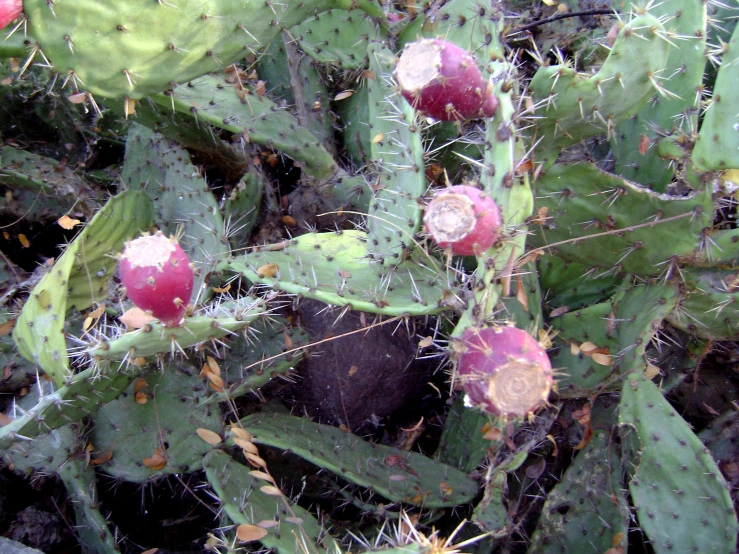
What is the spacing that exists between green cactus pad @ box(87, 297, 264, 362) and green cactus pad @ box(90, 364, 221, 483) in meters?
0.47

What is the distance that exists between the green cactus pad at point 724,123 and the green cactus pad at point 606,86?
15 centimetres

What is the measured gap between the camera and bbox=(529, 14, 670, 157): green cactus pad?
4.24 feet

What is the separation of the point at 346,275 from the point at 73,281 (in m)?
0.90

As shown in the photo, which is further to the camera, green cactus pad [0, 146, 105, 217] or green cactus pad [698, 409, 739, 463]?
green cactus pad [0, 146, 105, 217]

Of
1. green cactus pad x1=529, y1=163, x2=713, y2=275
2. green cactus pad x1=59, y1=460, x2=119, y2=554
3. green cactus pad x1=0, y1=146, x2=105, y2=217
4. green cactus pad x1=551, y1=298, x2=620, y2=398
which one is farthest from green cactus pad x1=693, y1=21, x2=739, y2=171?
green cactus pad x1=0, y1=146, x2=105, y2=217

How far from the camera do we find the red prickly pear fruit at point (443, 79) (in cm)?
114

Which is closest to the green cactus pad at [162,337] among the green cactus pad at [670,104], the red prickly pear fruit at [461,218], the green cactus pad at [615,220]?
the red prickly pear fruit at [461,218]

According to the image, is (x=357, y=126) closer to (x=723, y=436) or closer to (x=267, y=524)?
(x=267, y=524)

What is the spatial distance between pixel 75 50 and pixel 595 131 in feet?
4.31

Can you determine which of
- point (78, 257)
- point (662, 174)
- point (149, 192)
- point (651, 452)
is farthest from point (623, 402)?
point (149, 192)

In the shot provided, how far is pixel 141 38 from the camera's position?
130 cm

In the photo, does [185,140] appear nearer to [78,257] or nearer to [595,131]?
[78,257]

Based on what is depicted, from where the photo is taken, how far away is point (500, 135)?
46.4 inches

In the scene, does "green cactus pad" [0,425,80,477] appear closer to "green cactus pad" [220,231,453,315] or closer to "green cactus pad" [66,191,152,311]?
"green cactus pad" [66,191,152,311]
